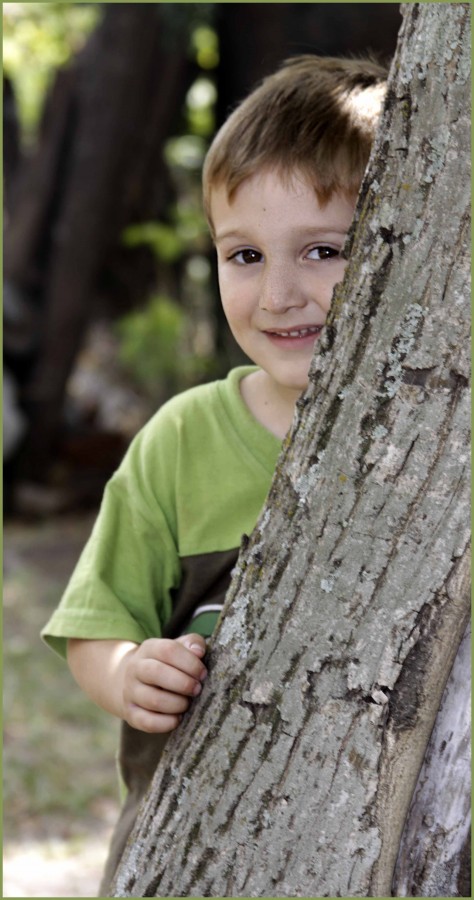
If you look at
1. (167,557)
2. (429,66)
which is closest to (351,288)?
(429,66)

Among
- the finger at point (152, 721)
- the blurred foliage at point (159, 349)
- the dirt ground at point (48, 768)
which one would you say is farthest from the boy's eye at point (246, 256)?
the blurred foliage at point (159, 349)

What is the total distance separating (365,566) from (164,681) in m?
0.37

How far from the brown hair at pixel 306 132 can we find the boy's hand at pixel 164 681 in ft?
2.37

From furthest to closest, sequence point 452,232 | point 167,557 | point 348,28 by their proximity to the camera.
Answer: point 348,28, point 167,557, point 452,232

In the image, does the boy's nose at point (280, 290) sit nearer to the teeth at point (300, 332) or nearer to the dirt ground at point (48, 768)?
the teeth at point (300, 332)

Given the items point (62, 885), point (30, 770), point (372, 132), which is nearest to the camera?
point (372, 132)

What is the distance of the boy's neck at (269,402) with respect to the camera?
1.78m

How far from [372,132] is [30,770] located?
3.18 m

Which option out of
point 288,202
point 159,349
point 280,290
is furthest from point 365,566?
point 159,349

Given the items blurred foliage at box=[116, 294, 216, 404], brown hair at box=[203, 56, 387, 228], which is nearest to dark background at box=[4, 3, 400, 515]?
blurred foliage at box=[116, 294, 216, 404]

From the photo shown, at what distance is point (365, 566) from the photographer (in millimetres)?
1135

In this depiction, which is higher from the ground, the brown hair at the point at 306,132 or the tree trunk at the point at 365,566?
the brown hair at the point at 306,132

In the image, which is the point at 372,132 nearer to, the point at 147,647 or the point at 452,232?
the point at 452,232

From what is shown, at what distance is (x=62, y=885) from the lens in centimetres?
337
